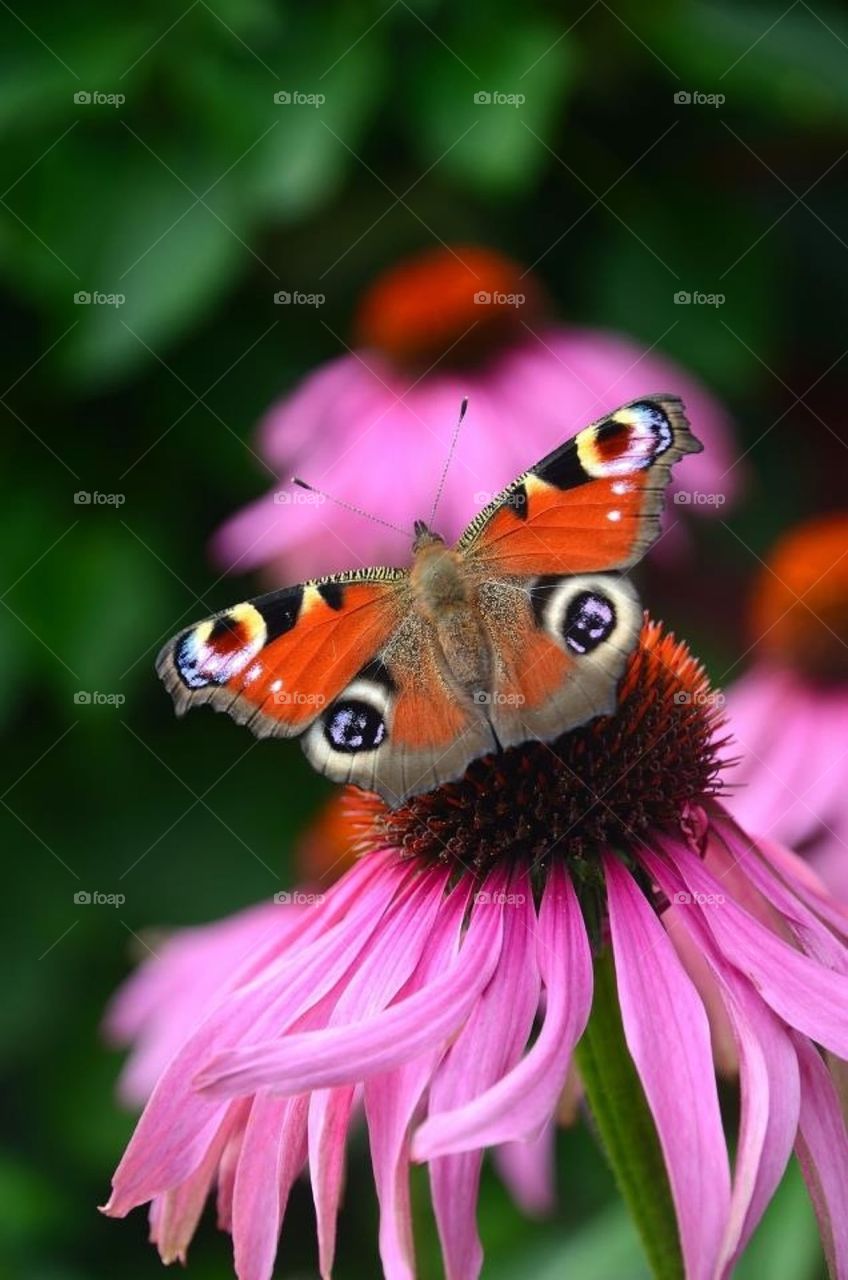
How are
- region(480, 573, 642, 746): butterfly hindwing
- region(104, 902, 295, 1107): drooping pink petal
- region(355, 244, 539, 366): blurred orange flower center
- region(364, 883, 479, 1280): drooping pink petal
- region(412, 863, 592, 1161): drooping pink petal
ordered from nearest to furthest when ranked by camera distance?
1. region(412, 863, 592, 1161): drooping pink petal
2. region(364, 883, 479, 1280): drooping pink petal
3. region(480, 573, 642, 746): butterfly hindwing
4. region(104, 902, 295, 1107): drooping pink petal
5. region(355, 244, 539, 366): blurred orange flower center

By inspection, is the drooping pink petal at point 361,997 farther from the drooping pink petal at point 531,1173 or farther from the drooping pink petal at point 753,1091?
the drooping pink petal at point 531,1173

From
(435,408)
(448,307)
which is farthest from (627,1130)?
(448,307)

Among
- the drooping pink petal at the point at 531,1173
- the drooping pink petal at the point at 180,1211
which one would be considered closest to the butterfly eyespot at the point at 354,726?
the drooping pink petal at the point at 180,1211

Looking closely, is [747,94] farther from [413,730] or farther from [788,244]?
[413,730]

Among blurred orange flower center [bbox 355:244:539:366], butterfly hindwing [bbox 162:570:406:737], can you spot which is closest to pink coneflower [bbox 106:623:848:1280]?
butterfly hindwing [bbox 162:570:406:737]

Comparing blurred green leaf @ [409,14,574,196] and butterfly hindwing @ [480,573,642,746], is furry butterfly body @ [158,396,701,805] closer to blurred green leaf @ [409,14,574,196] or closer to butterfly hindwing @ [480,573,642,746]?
butterfly hindwing @ [480,573,642,746]
